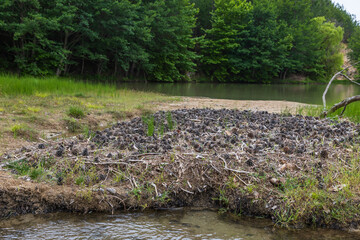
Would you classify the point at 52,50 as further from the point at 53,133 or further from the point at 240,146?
the point at 240,146

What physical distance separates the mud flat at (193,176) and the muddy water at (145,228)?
140mm

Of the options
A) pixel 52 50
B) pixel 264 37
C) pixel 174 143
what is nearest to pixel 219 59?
pixel 264 37

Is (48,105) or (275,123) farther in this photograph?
(48,105)

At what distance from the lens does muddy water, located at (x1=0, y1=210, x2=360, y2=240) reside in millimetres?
2992

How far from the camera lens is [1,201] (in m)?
3.25

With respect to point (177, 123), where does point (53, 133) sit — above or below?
below

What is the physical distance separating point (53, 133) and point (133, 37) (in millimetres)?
19614

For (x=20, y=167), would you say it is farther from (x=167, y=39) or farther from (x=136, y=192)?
(x=167, y=39)

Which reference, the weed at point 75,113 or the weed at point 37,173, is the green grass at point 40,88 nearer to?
the weed at point 75,113

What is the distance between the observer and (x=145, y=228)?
10.5 ft

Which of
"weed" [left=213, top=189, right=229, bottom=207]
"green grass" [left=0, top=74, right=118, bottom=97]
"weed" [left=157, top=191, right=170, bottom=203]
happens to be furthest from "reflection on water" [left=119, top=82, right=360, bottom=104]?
"weed" [left=157, top=191, right=170, bottom=203]

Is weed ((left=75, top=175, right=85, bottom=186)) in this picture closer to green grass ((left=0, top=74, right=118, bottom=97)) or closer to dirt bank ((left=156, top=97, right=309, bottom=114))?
dirt bank ((left=156, top=97, right=309, bottom=114))

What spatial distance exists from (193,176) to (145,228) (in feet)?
3.31

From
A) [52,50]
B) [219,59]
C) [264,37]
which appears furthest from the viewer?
[264,37]
